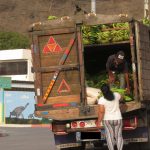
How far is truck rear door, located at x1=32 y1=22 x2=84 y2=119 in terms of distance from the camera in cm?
1318

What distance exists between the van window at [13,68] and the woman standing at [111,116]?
48527 millimetres

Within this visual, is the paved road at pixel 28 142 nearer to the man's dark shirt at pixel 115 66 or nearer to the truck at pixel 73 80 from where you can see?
the truck at pixel 73 80

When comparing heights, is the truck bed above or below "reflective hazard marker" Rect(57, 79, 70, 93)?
below

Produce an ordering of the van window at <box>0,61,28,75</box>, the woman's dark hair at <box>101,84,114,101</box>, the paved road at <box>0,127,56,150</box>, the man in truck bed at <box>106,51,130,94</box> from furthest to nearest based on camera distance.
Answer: the van window at <box>0,61,28,75</box> → the paved road at <box>0,127,56,150</box> → the man in truck bed at <box>106,51,130,94</box> → the woman's dark hair at <box>101,84,114,101</box>

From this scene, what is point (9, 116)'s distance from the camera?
41750mm

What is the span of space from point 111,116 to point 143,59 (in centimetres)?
172

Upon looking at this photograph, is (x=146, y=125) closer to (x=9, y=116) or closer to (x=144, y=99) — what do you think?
(x=144, y=99)

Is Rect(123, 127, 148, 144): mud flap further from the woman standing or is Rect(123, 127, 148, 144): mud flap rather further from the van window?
the van window

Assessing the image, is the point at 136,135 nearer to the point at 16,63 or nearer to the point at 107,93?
the point at 107,93

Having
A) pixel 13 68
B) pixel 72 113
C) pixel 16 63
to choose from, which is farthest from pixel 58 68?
pixel 13 68

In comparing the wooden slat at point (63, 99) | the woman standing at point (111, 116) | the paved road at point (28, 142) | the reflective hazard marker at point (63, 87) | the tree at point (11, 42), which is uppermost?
the tree at point (11, 42)

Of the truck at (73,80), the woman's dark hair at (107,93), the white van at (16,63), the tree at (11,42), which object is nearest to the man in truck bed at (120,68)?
the truck at (73,80)

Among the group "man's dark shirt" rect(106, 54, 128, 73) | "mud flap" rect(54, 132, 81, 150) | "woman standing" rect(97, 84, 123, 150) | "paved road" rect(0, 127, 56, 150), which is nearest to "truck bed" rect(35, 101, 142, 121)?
"mud flap" rect(54, 132, 81, 150)

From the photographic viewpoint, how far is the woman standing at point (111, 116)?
1197 cm
